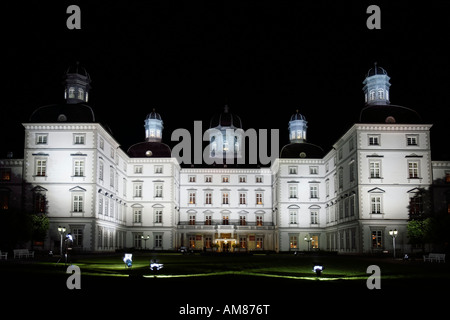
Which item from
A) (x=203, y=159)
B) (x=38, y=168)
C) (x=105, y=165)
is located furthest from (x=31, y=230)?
(x=203, y=159)


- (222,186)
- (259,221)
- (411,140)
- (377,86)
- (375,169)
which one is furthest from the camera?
(222,186)

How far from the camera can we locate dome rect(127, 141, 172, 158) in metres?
71.2

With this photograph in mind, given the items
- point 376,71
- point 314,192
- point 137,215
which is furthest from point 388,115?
point 137,215

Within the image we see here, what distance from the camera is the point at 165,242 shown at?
69688 millimetres

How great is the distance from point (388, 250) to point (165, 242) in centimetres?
3148

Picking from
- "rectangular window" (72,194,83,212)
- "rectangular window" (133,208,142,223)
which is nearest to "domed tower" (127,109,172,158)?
"rectangular window" (133,208,142,223)

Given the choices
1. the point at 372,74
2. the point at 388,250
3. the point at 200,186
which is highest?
the point at 372,74

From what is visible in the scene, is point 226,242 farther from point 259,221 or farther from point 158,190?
point 158,190

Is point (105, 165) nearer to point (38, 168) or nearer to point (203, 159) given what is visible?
point (38, 168)

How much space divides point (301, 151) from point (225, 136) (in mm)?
20478

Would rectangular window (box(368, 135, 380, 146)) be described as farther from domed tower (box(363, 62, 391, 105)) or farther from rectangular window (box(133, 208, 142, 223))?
rectangular window (box(133, 208, 142, 223))

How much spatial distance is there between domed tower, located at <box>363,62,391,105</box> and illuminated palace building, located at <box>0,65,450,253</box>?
0.11m

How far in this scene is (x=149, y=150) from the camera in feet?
235
